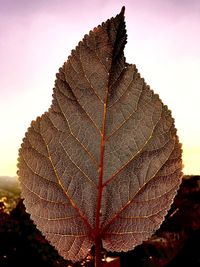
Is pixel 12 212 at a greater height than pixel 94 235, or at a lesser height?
greater

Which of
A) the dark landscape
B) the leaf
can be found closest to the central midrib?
the leaf

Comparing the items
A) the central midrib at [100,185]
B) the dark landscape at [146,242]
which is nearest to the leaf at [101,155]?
the central midrib at [100,185]

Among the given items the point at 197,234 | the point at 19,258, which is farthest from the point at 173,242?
the point at 19,258

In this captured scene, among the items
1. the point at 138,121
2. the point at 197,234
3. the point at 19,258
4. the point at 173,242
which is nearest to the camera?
the point at 138,121

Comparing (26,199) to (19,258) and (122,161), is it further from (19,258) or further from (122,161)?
(19,258)

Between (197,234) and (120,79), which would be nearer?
(120,79)

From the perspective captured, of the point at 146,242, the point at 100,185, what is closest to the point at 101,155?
the point at 100,185
